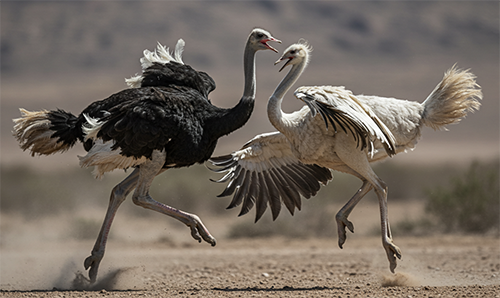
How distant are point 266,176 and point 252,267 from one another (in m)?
1.84

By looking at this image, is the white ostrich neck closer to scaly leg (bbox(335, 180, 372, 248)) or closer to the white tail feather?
the white tail feather

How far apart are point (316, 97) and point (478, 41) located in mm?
42953

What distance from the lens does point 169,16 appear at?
48969 mm

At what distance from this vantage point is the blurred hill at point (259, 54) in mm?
41562

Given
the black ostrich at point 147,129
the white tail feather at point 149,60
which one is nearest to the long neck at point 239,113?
the black ostrich at point 147,129

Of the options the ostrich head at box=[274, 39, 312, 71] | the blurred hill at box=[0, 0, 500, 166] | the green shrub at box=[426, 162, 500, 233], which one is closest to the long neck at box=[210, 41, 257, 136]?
the ostrich head at box=[274, 39, 312, 71]

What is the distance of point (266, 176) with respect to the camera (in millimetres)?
9773

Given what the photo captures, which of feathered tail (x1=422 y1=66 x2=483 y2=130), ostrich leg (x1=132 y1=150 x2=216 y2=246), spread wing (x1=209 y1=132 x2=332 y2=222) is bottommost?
ostrich leg (x1=132 y1=150 x2=216 y2=246)

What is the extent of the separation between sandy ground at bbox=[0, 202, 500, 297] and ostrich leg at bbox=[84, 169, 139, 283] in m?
0.23

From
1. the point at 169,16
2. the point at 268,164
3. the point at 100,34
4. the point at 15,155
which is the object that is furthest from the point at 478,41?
the point at 268,164

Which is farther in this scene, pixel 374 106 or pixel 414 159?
pixel 414 159

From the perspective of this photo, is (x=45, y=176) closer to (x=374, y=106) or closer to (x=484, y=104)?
(x=374, y=106)

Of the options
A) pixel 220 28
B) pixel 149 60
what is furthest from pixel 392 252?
pixel 220 28

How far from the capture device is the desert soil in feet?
25.0
